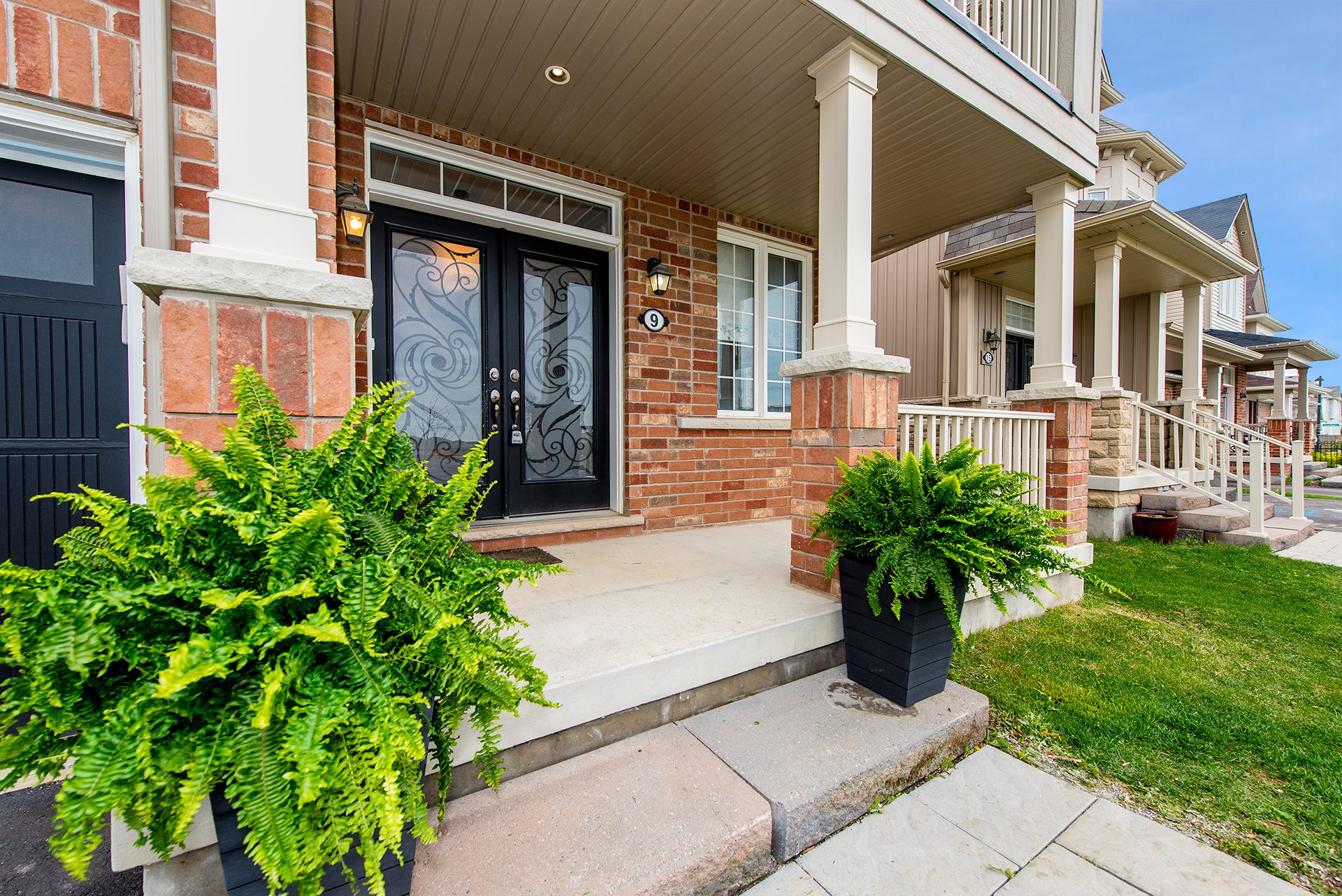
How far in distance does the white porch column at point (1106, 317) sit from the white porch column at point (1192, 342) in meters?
2.22

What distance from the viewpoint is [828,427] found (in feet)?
7.55

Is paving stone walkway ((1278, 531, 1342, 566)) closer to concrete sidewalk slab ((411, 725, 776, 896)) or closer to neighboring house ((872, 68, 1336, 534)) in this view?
neighboring house ((872, 68, 1336, 534))

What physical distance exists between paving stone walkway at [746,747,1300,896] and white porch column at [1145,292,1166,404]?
7.53 meters

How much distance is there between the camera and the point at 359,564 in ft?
2.95

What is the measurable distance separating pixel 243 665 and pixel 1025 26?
14.4ft

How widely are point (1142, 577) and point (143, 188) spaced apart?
5.30 metres

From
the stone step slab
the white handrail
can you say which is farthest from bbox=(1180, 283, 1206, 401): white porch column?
the stone step slab

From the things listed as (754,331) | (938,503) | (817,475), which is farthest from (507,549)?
(754,331)

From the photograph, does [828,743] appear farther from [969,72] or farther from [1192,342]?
[1192,342]

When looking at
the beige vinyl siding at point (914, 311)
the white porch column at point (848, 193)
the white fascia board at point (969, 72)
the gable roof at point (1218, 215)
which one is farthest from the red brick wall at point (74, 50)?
the gable roof at point (1218, 215)

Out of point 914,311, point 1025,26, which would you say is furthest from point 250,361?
point 914,311

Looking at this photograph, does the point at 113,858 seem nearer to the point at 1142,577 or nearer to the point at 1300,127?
the point at 1142,577

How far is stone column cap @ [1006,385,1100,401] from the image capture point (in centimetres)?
327

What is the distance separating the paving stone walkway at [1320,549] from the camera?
416 cm
